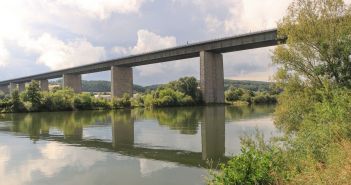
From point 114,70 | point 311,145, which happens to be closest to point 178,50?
point 114,70

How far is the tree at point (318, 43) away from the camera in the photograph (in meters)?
23.0

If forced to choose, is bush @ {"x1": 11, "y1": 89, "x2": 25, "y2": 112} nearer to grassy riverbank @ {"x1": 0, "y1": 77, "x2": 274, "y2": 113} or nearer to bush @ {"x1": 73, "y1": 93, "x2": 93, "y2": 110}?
grassy riverbank @ {"x1": 0, "y1": 77, "x2": 274, "y2": 113}

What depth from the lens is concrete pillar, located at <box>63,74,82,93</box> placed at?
5354 inches

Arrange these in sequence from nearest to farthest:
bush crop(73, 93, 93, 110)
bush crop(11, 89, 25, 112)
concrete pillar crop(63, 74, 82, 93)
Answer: bush crop(11, 89, 25, 112)
bush crop(73, 93, 93, 110)
concrete pillar crop(63, 74, 82, 93)

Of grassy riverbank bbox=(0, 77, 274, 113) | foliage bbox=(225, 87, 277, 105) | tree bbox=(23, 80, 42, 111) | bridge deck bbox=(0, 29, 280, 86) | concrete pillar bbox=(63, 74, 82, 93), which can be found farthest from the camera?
concrete pillar bbox=(63, 74, 82, 93)

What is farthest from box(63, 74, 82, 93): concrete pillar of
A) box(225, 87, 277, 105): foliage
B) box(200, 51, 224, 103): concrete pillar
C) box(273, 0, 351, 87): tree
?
box(273, 0, 351, 87): tree

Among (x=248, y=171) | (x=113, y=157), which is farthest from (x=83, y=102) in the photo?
(x=248, y=171)

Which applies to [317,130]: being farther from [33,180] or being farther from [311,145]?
[33,180]

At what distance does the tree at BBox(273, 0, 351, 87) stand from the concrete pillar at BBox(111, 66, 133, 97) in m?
90.7

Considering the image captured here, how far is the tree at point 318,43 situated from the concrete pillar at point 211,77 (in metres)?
65.4

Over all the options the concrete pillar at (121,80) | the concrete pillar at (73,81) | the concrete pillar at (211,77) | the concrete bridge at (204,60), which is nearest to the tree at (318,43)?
the concrete bridge at (204,60)

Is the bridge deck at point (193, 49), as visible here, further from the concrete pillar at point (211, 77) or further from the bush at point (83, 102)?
the bush at point (83, 102)

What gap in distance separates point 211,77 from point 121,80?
32814 mm

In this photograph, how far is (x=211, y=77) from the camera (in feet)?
311
